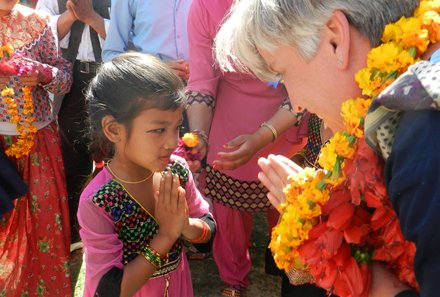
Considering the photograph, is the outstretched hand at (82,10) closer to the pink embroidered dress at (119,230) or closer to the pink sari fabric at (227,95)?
the pink sari fabric at (227,95)

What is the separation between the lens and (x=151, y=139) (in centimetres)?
218

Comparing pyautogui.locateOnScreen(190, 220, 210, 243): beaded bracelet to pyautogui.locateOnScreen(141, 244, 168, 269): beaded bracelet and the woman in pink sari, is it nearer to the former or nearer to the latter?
pyautogui.locateOnScreen(141, 244, 168, 269): beaded bracelet

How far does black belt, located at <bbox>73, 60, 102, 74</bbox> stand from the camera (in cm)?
400

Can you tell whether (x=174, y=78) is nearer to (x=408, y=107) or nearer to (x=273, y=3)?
(x=273, y=3)

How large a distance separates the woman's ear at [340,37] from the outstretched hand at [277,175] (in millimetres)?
497

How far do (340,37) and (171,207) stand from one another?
0.99 metres

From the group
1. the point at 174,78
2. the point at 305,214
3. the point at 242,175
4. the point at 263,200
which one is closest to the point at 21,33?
the point at 174,78

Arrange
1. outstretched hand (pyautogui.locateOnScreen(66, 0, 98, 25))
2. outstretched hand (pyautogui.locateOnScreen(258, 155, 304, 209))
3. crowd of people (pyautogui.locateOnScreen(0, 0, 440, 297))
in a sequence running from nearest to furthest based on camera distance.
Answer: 1. crowd of people (pyautogui.locateOnScreen(0, 0, 440, 297))
2. outstretched hand (pyautogui.locateOnScreen(258, 155, 304, 209))
3. outstretched hand (pyautogui.locateOnScreen(66, 0, 98, 25))

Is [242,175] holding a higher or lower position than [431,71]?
lower

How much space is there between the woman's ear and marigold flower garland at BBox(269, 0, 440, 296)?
68 millimetres

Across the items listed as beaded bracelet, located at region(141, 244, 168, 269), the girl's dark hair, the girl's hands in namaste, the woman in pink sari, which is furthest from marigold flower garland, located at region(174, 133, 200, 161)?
beaded bracelet, located at region(141, 244, 168, 269)

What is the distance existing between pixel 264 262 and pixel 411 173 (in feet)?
10.3

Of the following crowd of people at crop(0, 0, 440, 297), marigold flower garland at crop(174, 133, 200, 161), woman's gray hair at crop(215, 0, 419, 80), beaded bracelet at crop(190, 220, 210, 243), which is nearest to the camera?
crowd of people at crop(0, 0, 440, 297)

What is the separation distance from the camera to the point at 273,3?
4.91ft
